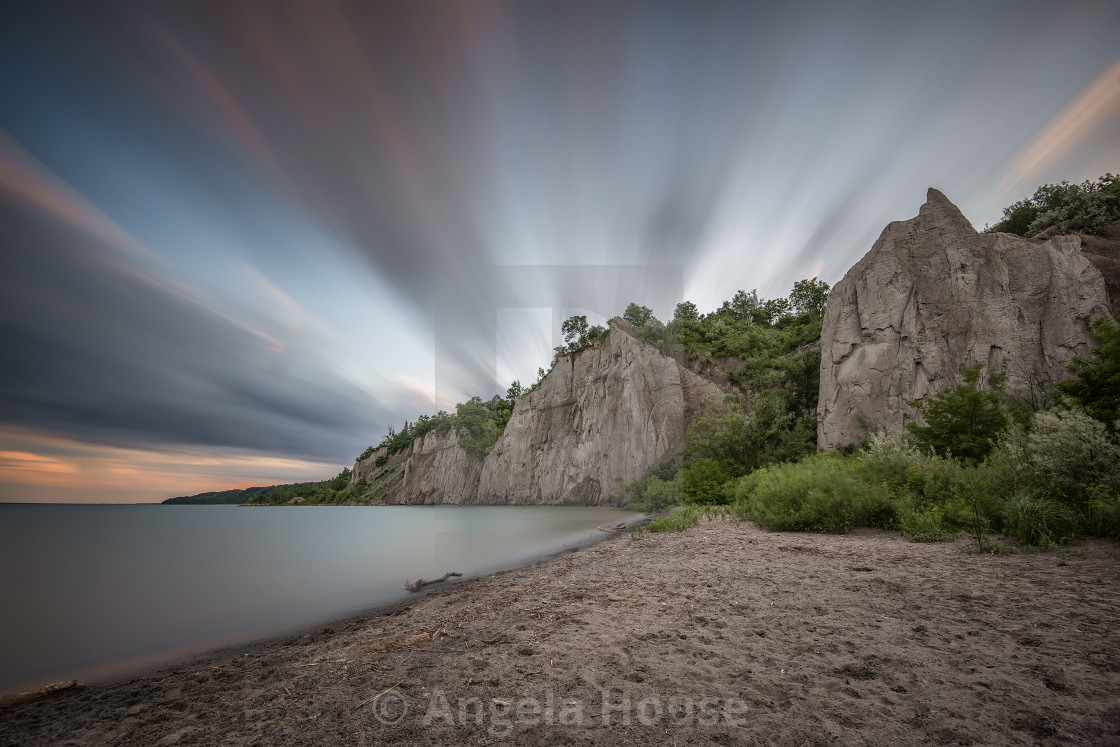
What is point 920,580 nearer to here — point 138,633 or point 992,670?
point 992,670

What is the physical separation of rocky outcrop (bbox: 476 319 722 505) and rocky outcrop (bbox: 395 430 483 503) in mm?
5055

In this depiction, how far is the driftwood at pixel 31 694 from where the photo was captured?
3336mm

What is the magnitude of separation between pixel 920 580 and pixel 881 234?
23.8 meters

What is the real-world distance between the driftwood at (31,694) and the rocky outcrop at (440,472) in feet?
138

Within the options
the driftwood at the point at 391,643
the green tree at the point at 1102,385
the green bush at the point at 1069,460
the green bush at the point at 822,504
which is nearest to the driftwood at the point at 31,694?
the driftwood at the point at 391,643

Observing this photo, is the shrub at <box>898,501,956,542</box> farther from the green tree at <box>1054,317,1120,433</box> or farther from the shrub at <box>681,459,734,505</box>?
the shrub at <box>681,459,734,505</box>

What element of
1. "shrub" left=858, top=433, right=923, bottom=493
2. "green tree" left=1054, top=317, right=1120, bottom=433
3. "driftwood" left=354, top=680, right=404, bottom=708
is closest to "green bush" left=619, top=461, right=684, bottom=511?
"shrub" left=858, top=433, right=923, bottom=493

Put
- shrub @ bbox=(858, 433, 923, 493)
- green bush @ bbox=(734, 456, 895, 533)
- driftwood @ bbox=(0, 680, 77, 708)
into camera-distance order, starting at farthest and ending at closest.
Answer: shrub @ bbox=(858, 433, 923, 493)
green bush @ bbox=(734, 456, 895, 533)
driftwood @ bbox=(0, 680, 77, 708)

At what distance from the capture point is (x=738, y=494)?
13.9 metres

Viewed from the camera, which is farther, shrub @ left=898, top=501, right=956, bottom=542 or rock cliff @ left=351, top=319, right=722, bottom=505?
rock cliff @ left=351, top=319, right=722, bottom=505

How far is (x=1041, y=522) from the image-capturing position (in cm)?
565

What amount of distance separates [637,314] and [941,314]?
25.2m

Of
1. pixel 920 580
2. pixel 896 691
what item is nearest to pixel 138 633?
pixel 896 691

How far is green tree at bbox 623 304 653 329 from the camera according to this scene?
41.1m
